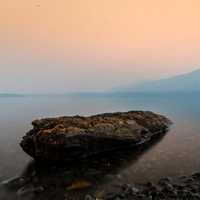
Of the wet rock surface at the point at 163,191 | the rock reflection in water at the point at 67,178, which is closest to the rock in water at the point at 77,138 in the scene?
the rock reflection in water at the point at 67,178

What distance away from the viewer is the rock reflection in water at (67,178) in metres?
17.3

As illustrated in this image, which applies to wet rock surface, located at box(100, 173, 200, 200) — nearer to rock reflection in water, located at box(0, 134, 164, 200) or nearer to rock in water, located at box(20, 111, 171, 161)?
rock reflection in water, located at box(0, 134, 164, 200)

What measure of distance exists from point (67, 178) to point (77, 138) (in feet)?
19.1

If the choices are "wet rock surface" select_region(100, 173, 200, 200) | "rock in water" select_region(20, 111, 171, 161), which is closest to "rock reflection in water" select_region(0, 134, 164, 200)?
"rock in water" select_region(20, 111, 171, 161)

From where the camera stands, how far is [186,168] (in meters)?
22.4

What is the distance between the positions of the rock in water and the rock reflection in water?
3.47ft

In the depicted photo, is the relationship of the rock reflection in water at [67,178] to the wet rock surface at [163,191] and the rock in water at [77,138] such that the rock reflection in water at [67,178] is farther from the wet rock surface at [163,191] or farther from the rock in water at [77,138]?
the wet rock surface at [163,191]

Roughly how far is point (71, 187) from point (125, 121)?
16.4 meters

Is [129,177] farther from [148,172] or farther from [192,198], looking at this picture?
[192,198]

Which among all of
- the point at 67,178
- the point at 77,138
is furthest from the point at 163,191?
the point at 77,138

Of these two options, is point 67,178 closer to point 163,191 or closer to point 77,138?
point 77,138

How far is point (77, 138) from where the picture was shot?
25.7 meters

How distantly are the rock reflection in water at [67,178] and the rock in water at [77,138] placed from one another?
106 cm

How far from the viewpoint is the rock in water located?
24.7 meters
